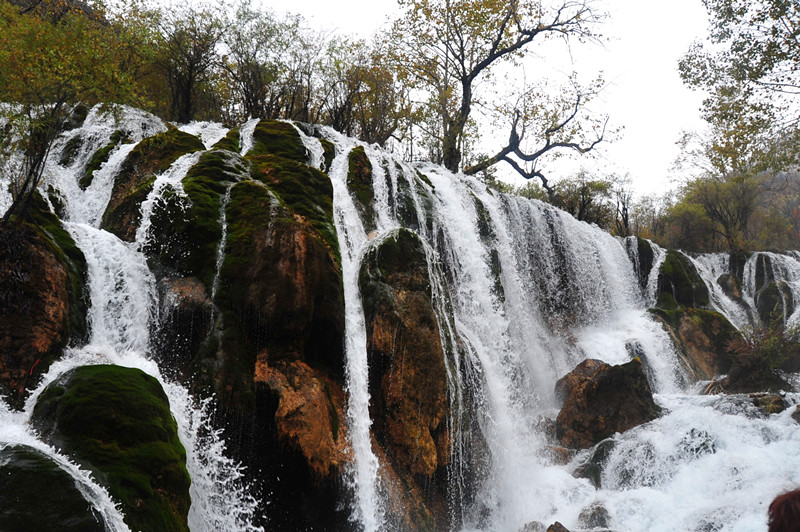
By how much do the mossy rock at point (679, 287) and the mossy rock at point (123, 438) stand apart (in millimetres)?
17577

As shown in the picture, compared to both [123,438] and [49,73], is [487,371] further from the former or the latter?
[49,73]

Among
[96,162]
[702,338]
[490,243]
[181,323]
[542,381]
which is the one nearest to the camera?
[181,323]

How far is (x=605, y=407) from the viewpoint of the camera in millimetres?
9617

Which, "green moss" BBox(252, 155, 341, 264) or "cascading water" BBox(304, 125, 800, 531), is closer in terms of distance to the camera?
"cascading water" BBox(304, 125, 800, 531)

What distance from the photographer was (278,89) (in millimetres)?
21422

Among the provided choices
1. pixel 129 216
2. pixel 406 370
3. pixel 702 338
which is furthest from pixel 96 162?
pixel 702 338

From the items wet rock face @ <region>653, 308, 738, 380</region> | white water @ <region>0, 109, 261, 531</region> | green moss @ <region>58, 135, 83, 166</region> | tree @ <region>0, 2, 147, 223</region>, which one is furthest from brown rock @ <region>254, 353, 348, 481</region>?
wet rock face @ <region>653, 308, 738, 380</region>

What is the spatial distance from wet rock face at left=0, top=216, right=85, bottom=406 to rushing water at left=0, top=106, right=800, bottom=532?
0.71 ft

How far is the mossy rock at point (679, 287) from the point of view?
1766cm

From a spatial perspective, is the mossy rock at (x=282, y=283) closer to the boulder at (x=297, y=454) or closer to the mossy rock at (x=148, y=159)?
the boulder at (x=297, y=454)

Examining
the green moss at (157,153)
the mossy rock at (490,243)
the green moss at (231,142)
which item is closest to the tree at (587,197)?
the mossy rock at (490,243)

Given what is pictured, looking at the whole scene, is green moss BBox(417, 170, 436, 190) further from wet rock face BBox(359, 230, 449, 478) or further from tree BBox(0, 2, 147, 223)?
tree BBox(0, 2, 147, 223)

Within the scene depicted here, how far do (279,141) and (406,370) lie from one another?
6.72 meters

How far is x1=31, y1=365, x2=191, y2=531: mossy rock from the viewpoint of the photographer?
11.6 feet
